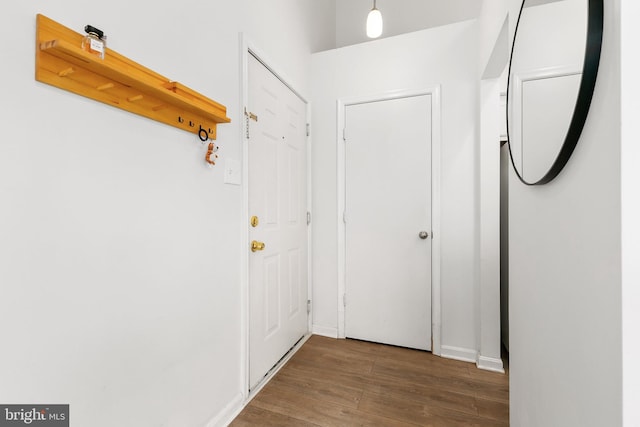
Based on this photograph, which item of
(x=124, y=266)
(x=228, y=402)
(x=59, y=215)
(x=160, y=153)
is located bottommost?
(x=228, y=402)

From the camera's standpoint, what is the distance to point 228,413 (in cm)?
153

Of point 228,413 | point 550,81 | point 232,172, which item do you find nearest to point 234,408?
point 228,413

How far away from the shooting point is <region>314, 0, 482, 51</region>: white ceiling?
9.43ft

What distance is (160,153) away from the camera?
1.16m

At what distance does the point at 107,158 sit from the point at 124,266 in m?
0.38

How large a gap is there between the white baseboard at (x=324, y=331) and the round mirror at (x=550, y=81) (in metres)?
1.98

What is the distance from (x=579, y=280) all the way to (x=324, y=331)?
2.15m

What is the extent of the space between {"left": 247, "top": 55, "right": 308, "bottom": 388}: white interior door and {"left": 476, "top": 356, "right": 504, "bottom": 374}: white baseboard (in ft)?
4.52

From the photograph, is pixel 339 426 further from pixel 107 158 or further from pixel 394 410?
pixel 107 158

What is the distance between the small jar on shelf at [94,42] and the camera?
84cm

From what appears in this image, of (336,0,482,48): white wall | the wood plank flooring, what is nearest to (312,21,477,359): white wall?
the wood plank flooring

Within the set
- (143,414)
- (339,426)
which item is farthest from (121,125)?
(339,426)

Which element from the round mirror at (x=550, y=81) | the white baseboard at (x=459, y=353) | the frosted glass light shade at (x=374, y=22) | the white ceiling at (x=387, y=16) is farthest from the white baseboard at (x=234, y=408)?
the white ceiling at (x=387, y=16)

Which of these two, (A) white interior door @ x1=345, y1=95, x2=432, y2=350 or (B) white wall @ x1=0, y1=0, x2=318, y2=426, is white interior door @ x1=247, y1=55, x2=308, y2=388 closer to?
(B) white wall @ x1=0, y1=0, x2=318, y2=426
